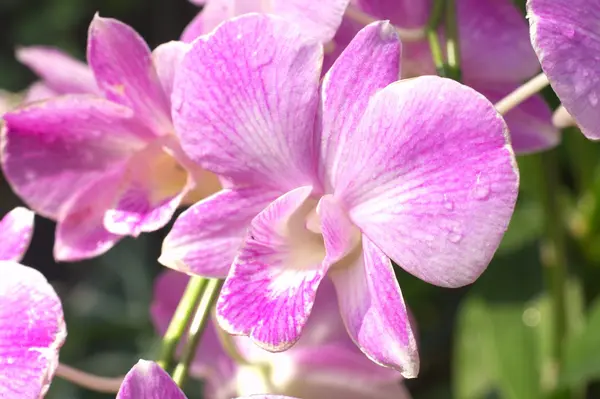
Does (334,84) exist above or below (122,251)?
above

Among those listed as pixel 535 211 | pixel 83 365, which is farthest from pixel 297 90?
pixel 83 365

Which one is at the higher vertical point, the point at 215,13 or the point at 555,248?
the point at 215,13

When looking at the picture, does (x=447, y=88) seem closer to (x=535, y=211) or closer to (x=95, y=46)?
(x=95, y=46)

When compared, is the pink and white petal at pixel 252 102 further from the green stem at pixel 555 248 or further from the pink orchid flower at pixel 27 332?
the green stem at pixel 555 248

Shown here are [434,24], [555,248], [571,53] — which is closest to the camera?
[571,53]

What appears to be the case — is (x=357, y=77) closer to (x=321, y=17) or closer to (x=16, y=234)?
(x=321, y=17)

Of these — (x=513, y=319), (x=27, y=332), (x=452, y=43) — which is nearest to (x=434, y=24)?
(x=452, y=43)

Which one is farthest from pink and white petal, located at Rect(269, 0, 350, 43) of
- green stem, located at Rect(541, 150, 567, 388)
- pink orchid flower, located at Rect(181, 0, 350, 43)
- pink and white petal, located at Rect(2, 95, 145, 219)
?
green stem, located at Rect(541, 150, 567, 388)

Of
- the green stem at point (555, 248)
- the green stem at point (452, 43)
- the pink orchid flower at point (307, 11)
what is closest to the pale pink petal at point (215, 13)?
the pink orchid flower at point (307, 11)
